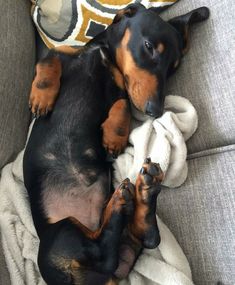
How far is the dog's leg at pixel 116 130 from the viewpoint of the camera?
1558 millimetres

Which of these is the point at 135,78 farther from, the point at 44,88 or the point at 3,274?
the point at 3,274

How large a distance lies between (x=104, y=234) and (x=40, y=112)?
550 millimetres

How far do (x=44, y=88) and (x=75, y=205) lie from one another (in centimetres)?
46

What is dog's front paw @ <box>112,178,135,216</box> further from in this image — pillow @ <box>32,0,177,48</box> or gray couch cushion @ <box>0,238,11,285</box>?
pillow @ <box>32,0,177,48</box>

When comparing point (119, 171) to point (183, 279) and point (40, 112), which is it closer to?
point (40, 112)

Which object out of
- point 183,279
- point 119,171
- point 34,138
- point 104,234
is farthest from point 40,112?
point 183,279

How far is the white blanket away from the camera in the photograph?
134 cm

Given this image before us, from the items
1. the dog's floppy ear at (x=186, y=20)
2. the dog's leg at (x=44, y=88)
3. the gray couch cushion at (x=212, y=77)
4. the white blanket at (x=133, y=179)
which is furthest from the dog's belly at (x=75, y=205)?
the dog's floppy ear at (x=186, y=20)

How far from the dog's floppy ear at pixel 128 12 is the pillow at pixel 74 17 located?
5.1 inches

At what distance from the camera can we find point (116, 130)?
1.56 metres

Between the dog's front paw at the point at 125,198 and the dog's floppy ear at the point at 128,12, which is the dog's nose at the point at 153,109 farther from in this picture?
the dog's floppy ear at the point at 128,12

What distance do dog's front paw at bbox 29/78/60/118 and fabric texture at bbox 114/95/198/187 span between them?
0.34 meters

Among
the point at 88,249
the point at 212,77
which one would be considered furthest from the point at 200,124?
the point at 88,249

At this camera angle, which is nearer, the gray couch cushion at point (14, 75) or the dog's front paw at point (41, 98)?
the dog's front paw at point (41, 98)
